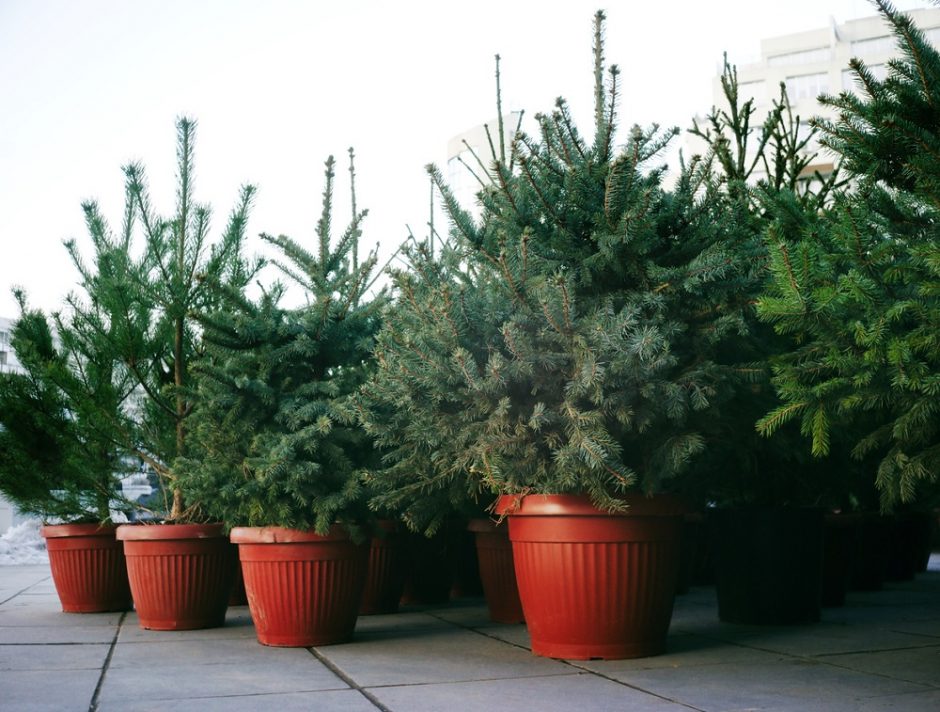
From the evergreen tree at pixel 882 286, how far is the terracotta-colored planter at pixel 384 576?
143 inches

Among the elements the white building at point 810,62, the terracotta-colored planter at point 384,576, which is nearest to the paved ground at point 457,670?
the terracotta-colored planter at point 384,576

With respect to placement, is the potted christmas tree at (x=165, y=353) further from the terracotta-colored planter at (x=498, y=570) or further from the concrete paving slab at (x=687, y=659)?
the concrete paving slab at (x=687, y=659)

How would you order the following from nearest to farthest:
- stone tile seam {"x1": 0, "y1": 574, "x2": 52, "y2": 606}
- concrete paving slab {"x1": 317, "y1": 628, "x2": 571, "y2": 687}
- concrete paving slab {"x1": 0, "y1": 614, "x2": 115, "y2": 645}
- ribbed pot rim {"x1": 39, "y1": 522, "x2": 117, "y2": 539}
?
concrete paving slab {"x1": 317, "y1": 628, "x2": 571, "y2": 687}
concrete paving slab {"x1": 0, "y1": 614, "x2": 115, "y2": 645}
ribbed pot rim {"x1": 39, "y1": 522, "x2": 117, "y2": 539}
stone tile seam {"x1": 0, "y1": 574, "x2": 52, "y2": 606}

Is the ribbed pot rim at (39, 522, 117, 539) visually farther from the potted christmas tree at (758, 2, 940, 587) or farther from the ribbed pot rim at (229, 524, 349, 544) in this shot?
the potted christmas tree at (758, 2, 940, 587)

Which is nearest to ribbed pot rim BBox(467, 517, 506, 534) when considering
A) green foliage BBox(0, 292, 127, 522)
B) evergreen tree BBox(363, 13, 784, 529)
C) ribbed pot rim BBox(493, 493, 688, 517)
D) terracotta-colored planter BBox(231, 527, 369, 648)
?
evergreen tree BBox(363, 13, 784, 529)

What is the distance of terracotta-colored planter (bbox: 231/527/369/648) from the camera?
5.25 meters

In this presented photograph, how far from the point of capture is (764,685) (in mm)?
4109

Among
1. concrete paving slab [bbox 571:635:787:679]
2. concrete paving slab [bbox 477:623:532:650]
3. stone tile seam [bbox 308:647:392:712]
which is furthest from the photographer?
concrete paving slab [bbox 477:623:532:650]

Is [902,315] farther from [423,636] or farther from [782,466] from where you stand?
[423,636]

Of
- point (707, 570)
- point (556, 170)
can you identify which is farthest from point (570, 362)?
point (707, 570)

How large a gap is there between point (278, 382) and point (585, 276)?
79.2 inches

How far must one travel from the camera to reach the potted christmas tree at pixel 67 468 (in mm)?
6906

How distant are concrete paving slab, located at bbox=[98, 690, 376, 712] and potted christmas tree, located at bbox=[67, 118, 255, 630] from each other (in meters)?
2.10

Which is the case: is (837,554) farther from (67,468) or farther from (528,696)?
(67,468)
